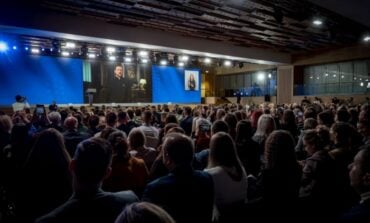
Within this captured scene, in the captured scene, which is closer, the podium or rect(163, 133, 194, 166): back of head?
rect(163, 133, 194, 166): back of head

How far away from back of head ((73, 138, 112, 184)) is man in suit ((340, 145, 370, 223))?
1261 millimetres

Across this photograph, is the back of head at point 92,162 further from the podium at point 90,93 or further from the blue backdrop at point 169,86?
the blue backdrop at point 169,86

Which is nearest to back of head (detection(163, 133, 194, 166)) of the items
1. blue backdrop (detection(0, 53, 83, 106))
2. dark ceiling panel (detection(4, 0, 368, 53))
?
dark ceiling panel (detection(4, 0, 368, 53))

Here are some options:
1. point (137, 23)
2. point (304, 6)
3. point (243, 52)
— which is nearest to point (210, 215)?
point (304, 6)

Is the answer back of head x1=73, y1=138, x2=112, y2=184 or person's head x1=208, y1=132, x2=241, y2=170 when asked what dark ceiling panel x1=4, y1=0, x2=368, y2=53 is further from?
back of head x1=73, y1=138, x2=112, y2=184

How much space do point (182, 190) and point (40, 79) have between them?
→ 14.1 metres

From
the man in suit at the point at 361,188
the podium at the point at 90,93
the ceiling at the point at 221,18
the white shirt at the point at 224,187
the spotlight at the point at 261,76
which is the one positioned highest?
the ceiling at the point at 221,18

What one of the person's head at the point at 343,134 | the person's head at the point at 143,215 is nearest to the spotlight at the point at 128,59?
the person's head at the point at 343,134

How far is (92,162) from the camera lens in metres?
1.55

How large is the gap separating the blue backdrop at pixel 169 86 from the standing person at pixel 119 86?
1.61 metres

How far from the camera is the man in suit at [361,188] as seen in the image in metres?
1.52

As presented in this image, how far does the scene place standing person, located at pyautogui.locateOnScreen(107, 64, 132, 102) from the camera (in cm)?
1739

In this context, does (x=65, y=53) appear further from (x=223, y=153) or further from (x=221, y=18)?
(x=223, y=153)

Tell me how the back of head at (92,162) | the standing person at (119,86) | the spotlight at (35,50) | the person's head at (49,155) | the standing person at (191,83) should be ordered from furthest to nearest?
the standing person at (191,83) < the standing person at (119,86) < the spotlight at (35,50) < the person's head at (49,155) < the back of head at (92,162)
